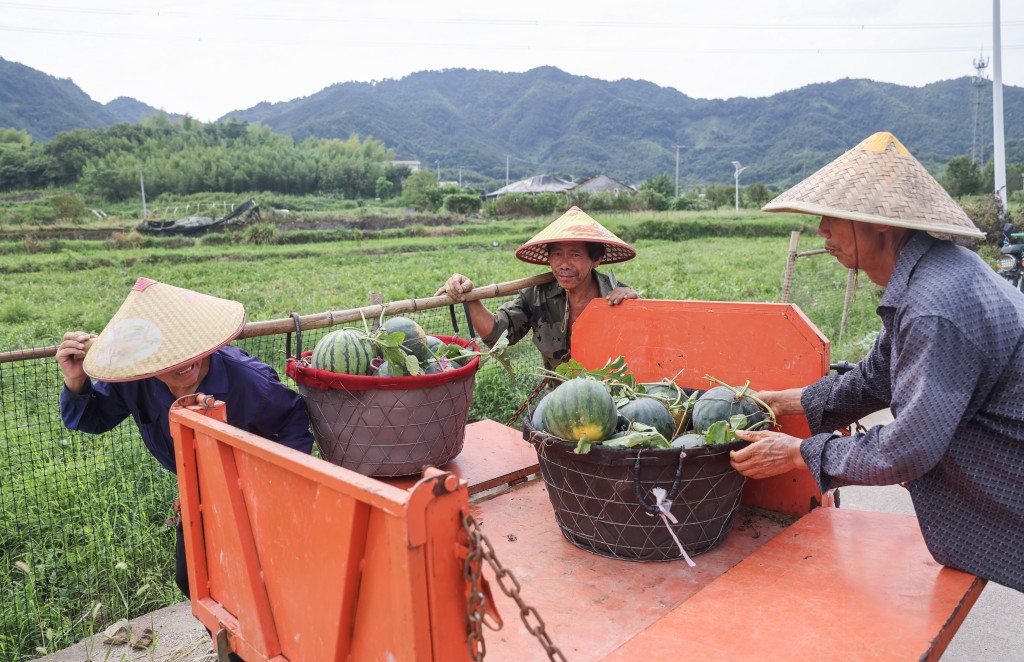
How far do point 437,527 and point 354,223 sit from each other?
51.7m

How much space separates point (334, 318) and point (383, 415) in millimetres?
758

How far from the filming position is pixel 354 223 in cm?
5106

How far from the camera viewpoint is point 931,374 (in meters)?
1.89

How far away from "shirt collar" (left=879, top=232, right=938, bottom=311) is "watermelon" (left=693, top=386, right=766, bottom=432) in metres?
0.64

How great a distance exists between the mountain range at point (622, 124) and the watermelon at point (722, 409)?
99607 millimetres

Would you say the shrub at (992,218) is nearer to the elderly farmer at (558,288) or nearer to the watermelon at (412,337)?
the elderly farmer at (558,288)

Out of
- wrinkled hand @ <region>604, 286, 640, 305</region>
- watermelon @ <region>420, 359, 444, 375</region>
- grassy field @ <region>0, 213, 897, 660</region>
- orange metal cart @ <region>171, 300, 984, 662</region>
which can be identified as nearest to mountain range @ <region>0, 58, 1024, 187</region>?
grassy field @ <region>0, 213, 897, 660</region>

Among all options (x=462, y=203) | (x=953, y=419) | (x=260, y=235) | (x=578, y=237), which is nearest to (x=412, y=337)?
(x=578, y=237)

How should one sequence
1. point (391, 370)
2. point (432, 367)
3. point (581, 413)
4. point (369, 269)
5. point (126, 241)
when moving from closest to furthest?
point (581, 413), point (391, 370), point (432, 367), point (369, 269), point (126, 241)

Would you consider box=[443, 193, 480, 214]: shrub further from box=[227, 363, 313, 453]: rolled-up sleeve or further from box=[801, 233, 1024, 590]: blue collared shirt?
box=[801, 233, 1024, 590]: blue collared shirt

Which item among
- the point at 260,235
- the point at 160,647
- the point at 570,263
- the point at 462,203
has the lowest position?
the point at 160,647

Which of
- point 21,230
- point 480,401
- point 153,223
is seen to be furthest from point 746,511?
point 153,223

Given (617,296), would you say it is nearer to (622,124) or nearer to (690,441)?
(690,441)

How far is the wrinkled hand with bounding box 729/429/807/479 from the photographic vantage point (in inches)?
87.6
